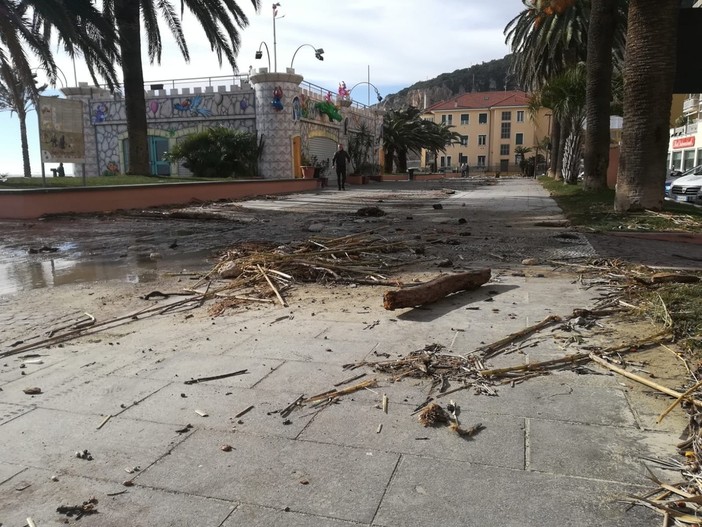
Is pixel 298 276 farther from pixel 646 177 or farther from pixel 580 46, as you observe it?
pixel 580 46

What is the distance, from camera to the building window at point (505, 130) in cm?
8694

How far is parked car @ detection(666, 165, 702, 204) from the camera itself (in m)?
17.1

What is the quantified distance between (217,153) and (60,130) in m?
12.0

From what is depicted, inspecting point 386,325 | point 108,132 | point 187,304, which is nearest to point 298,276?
point 187,304

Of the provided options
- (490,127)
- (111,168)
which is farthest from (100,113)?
(490,127)

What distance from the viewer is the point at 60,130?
13836mm

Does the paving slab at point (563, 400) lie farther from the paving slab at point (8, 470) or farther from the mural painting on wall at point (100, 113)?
the mural painting on wall at point (100, 113)

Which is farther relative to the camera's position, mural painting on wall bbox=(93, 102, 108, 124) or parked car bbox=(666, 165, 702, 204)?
mural painting on wall bbox=(93, 102, 108, 124)

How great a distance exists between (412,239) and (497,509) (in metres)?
6.59

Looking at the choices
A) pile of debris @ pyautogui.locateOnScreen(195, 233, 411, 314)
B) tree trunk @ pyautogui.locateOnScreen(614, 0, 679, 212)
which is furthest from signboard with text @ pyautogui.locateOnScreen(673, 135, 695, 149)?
pile of debris @ pyautogui.locateOnScreen(195, 233, 411, 314)

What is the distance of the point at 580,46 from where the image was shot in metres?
25.5

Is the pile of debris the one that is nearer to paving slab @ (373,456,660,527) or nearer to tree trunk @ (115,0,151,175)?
paving slab @ (373,456,660,527)

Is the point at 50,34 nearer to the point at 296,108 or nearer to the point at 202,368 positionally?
the point at 296,108

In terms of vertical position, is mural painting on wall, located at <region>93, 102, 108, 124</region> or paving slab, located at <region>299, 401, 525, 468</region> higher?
mural painting on wall, located at <region>93, 102, 108, 124</region>
